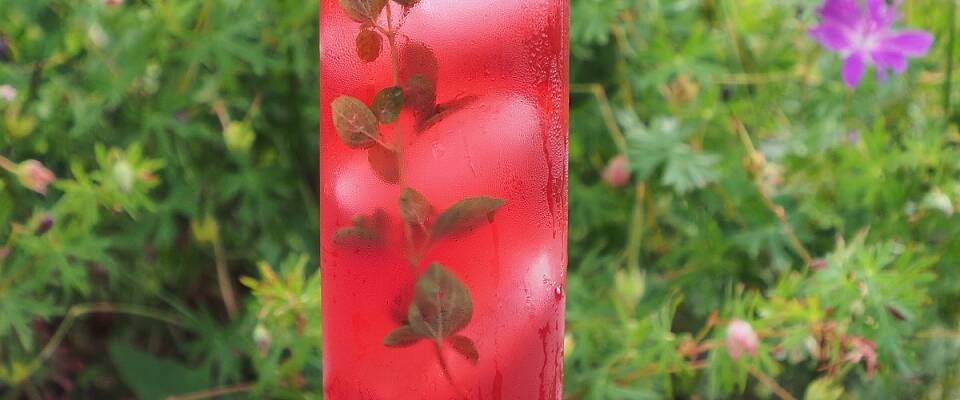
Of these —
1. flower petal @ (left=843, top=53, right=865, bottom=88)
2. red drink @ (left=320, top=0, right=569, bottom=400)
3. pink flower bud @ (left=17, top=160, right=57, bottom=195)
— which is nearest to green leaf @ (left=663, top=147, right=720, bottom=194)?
flower petal @ (left=843, top=53, right=865, bottom=88)

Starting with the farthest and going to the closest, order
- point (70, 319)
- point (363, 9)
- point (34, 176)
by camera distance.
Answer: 1. point (70, 319)
2. point (34, 176)
3. point (363, 9)

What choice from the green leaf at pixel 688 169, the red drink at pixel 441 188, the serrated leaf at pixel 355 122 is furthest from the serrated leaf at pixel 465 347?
the green leaf at pixel 688 169

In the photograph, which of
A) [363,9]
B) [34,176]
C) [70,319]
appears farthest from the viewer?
[70,319]

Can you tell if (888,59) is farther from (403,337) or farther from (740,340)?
(403,337)

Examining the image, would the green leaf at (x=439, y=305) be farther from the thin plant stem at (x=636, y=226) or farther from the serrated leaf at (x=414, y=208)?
the thin plant stem at (x=636, y=226)

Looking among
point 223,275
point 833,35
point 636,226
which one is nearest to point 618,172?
point 636,226
